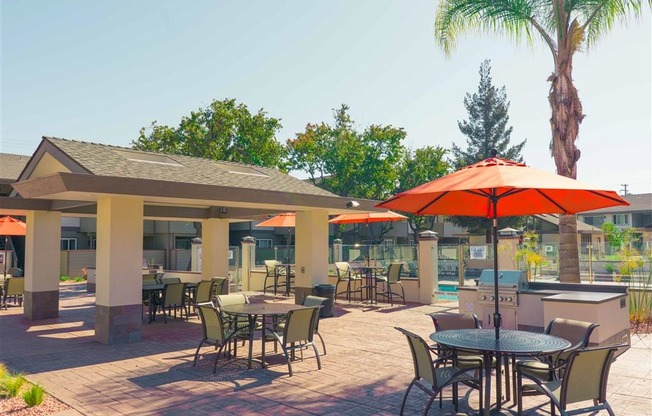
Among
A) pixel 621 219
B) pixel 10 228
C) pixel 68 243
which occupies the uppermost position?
pixel 621 219

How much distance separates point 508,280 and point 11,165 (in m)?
26.3

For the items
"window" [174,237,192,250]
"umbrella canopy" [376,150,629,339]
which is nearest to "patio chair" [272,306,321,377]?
"umbrella canopy" [376,150,629,339]

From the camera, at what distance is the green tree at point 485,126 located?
4206 centimetres

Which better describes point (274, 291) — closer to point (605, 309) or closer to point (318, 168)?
point (605, 309)

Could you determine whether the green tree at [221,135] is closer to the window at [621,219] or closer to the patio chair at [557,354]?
the patio chair at [557,354]

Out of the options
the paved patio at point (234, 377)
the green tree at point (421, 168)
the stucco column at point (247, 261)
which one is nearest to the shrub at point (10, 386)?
the paved patio at point (234, 377)

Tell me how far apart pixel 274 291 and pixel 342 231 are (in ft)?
77.6

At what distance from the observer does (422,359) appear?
5262mm

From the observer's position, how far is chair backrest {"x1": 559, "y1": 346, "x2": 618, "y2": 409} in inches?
180

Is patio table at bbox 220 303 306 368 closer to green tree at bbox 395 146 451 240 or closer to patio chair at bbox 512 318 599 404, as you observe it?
patio chair at bbox 512 318 599 404

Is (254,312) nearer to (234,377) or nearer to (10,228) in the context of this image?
(234,377)

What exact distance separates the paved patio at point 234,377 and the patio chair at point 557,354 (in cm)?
48

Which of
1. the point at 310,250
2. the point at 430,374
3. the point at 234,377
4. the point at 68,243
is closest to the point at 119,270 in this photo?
the point at 234,377

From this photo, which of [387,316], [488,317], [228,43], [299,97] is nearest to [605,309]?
[488,317]
